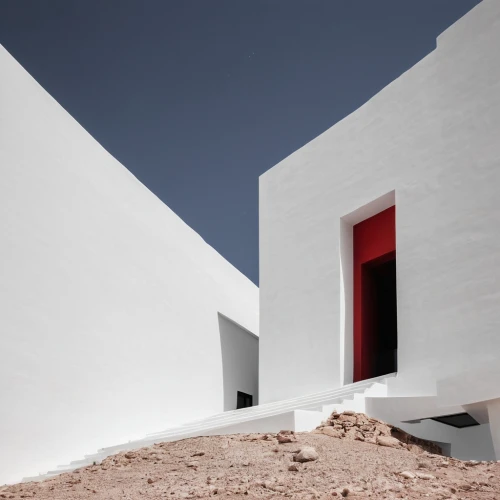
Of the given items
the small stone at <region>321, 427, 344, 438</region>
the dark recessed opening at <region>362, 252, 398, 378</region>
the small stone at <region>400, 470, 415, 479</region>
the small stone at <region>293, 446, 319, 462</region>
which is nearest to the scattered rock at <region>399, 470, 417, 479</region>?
the small stone at <region>400, 470, 415, 479</region>

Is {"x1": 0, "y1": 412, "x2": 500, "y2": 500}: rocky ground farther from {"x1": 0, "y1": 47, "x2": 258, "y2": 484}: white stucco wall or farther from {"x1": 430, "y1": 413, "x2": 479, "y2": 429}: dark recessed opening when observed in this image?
{"x1": 0, "y1": 47, "x2": 258, "y2": 484}: white stucco wall

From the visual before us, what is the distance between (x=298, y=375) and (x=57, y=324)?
14.5 feet

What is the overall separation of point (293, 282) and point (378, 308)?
1655mm

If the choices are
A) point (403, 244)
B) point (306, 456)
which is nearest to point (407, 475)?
point (306, 456)

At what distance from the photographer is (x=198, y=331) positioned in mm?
13445

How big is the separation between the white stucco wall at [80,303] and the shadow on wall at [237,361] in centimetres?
44

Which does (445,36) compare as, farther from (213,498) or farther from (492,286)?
(213,498)

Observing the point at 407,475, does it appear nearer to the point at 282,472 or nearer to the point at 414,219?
the point at 282,472

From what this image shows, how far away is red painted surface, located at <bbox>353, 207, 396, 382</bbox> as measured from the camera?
1110 centimetres

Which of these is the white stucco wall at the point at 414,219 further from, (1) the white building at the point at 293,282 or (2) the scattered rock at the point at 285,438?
(2) the scattered rock at the point at 285,438

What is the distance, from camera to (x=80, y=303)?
1012 cm

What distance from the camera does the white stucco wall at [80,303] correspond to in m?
Result: 8.87

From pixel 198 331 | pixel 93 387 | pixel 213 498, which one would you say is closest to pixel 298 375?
pixel 198 331

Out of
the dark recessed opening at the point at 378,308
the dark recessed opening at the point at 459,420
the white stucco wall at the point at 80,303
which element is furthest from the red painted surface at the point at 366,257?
the white stucco wall at the point at 80,303
